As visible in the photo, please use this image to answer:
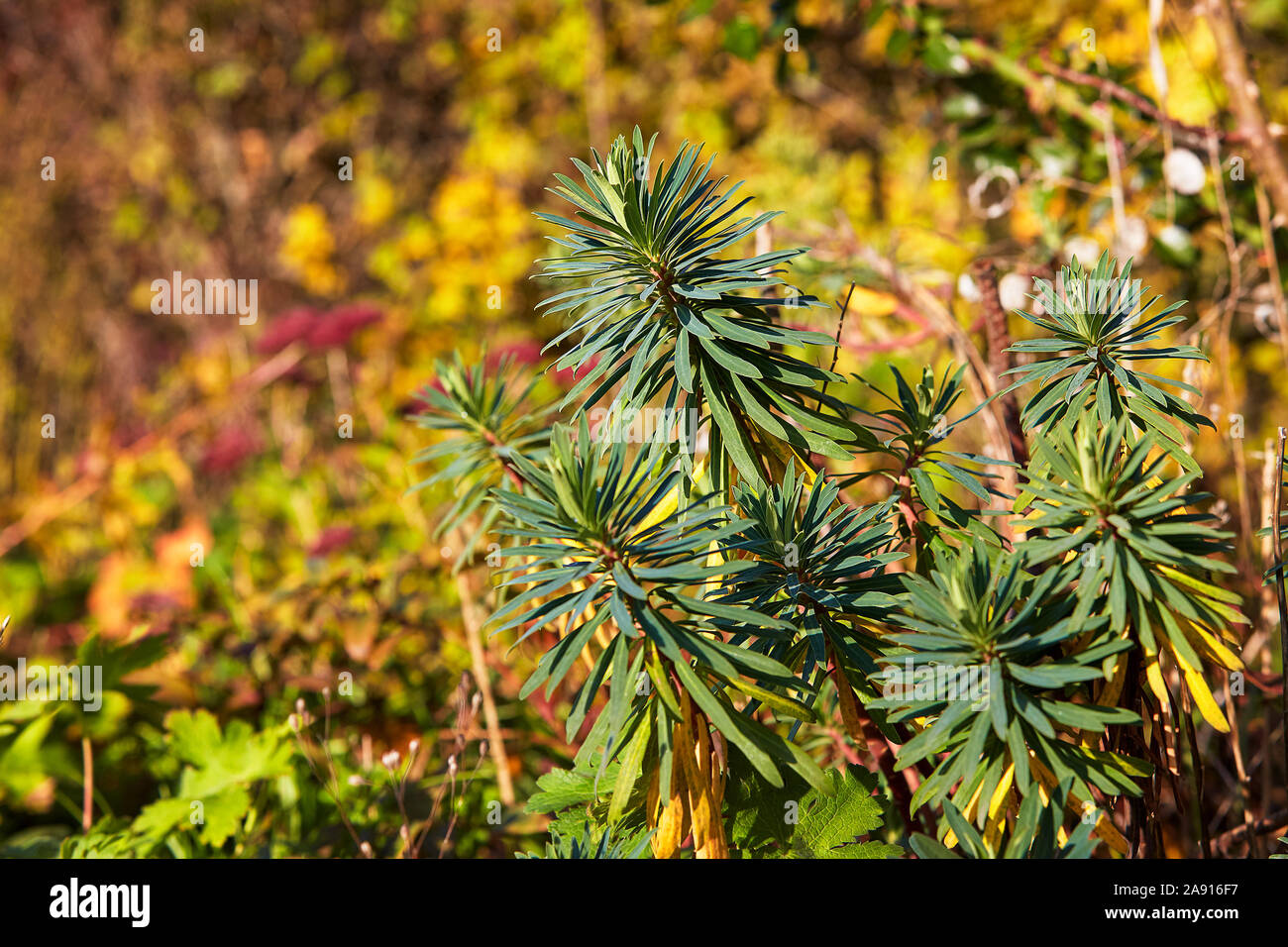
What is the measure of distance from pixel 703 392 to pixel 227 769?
0.89 metres

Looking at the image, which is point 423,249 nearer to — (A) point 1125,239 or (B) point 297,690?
(B) point 297,690

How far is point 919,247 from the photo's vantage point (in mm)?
2533

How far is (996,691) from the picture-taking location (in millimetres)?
658

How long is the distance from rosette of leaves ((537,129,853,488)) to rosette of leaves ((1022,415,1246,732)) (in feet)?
0.57

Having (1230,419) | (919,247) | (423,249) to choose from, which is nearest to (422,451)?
(1230,419)

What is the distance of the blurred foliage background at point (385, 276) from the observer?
1399 mm

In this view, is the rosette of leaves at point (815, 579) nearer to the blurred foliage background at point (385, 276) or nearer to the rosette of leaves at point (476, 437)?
the rosette of leaves at point (476, 437)

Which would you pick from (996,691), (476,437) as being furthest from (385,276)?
(996,691)

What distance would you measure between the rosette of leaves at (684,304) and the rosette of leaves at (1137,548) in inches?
6.9

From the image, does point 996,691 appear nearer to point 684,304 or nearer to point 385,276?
point 684,304

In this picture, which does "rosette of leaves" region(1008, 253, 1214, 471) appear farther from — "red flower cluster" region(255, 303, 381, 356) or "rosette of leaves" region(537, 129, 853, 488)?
"red flower cluster" region(255, 303, 381, 356)

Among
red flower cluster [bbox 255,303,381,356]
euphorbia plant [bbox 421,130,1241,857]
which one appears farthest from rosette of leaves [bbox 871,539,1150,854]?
red flower cluster [bbox 255,303,381,356]

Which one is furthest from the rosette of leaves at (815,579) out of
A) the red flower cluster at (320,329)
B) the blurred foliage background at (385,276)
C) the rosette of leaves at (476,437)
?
the red flower cluster at (320,329)

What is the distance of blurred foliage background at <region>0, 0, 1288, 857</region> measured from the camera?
1399 millimetres
